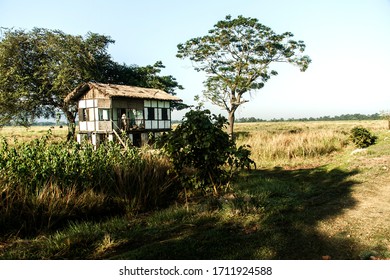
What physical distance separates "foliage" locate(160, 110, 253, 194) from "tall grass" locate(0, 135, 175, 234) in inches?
37.1

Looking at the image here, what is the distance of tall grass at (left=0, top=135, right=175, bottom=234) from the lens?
443cm

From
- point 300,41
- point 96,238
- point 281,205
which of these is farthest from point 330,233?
point 300,41

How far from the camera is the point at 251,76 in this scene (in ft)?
76.3

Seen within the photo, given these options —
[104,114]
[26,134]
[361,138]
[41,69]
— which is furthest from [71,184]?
[26,134]

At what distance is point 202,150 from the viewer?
5207mm

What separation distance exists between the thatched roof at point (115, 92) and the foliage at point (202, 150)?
606 inches

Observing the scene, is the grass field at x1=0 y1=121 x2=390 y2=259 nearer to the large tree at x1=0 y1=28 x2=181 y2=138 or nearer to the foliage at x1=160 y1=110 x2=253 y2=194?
the foliage at x1=160 y1=110 x2=253 y2=194

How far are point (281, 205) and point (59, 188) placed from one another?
4.31 meters

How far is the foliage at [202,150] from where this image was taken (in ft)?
16.4

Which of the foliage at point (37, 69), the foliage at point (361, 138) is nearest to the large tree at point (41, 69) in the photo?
the foliage at point (37, 69)

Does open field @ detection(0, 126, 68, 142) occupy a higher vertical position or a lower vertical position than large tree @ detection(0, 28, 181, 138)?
lower

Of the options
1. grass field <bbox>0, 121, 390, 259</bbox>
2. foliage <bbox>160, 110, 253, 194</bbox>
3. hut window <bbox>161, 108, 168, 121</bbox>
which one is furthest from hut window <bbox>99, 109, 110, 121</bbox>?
grass field <bbox>0, 121, 390, 259</bbox>

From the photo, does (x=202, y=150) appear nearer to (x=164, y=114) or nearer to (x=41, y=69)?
(x=164, y=114)

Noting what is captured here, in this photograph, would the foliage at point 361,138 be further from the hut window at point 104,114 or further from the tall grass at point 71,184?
the hut window at point 104,114
